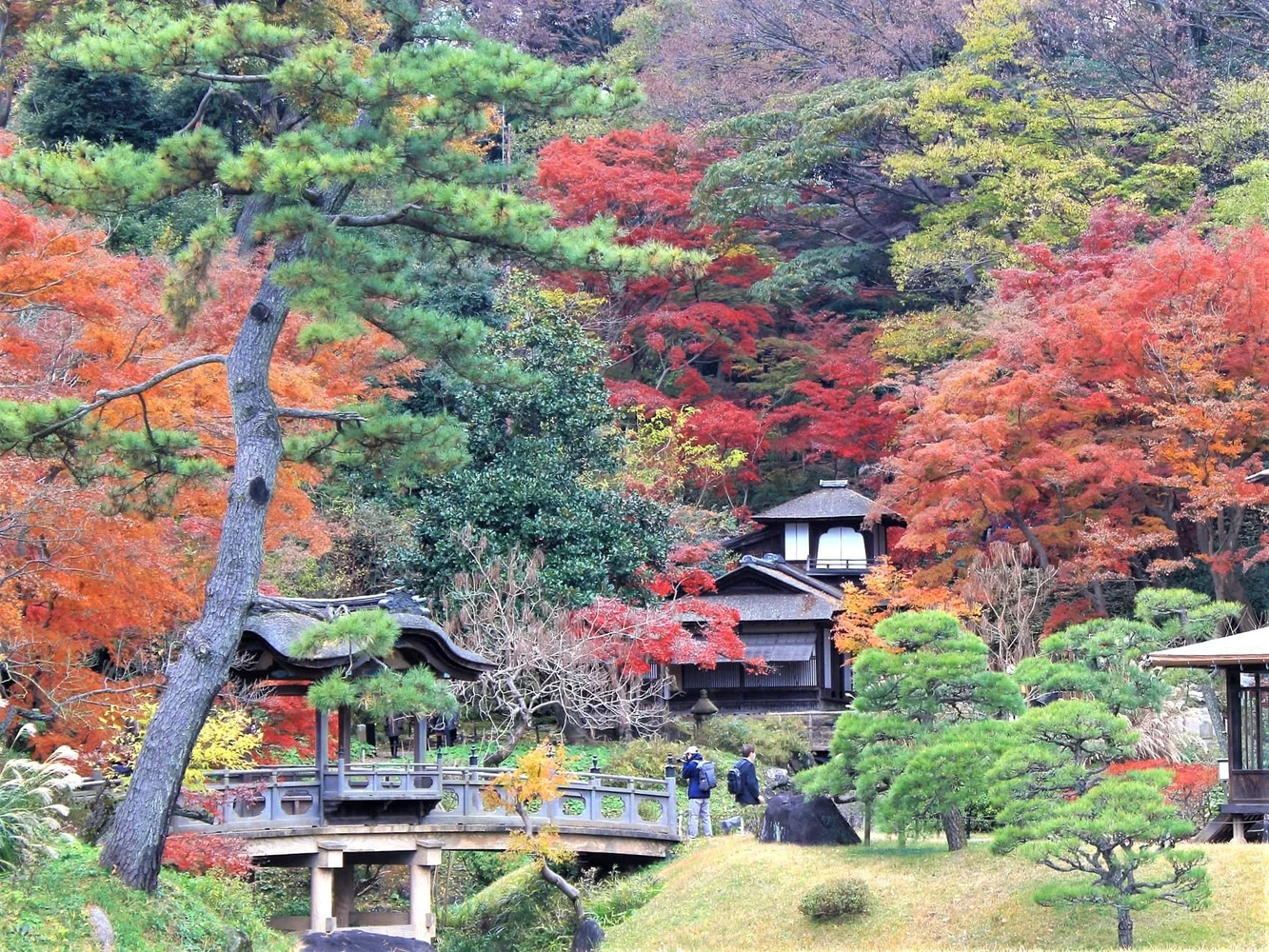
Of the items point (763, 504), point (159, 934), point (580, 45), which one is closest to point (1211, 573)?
point (763, 504)

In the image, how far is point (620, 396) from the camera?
36000mm

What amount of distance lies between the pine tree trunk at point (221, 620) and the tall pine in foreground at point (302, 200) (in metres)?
0.02

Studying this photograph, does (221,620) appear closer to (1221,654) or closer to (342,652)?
(342,652)

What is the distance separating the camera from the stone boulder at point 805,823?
20250 millimetres

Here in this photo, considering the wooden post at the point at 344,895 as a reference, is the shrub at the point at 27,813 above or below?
above

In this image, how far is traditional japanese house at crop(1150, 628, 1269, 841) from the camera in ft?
58.7

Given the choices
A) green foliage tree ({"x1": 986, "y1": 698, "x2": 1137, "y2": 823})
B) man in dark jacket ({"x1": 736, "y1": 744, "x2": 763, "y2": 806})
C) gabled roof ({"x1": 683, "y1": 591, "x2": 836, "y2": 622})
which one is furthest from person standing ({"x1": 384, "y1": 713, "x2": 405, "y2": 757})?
green foliage tree ({"x1": 986, "y1": 698, "x2": 1137, "y2": 823})

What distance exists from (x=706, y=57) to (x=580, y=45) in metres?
7.94

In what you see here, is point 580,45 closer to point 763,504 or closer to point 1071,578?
point 763,504

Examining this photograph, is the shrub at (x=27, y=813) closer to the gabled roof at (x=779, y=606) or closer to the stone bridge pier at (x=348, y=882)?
the stone bridge pier at (x=348, y=882)

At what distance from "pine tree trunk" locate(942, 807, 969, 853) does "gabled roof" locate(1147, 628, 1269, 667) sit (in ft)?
9.61

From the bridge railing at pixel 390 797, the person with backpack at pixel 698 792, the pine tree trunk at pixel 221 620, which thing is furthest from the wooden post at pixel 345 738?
the pine tree trunk at pixel 221 620

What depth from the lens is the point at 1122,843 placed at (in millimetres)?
15195

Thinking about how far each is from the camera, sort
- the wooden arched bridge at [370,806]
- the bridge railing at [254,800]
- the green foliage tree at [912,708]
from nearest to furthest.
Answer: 1. the bridge railing at [254,800]
2. the green foliage tree at [912,708]
3. the wooden arched bridge at [370,806]
